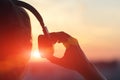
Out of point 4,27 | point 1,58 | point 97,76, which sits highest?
point 4,27

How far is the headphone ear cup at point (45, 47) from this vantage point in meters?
3.19

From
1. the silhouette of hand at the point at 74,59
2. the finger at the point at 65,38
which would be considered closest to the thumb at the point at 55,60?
the silhouette of hand at the point at 74,59

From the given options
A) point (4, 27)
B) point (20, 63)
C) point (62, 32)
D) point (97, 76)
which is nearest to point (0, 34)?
point (4, 27)

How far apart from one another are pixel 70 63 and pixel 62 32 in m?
0.23

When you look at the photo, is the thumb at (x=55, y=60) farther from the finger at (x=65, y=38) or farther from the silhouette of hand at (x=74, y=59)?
the finger at (x=65, y=38)

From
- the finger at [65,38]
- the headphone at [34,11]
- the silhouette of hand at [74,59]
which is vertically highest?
the headphone at [34,11]

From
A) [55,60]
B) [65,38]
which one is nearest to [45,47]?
[55,60]

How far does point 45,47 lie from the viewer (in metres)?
3.18

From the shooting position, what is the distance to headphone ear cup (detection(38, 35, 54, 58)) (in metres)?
3.19

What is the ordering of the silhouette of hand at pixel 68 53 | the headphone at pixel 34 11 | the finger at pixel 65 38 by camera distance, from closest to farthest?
the headphone at pixel 34 11, the silhouette of hand at pixel 68 53, the finger at pixel 65 38

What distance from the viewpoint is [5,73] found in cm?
310

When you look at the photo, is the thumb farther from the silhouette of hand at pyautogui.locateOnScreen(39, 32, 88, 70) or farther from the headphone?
the headphone

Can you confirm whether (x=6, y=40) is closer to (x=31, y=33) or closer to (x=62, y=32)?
(x=31, y=33)

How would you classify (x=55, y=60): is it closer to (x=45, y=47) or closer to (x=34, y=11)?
(x=45, y=47)
